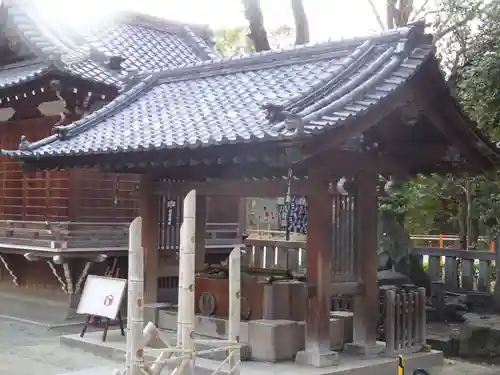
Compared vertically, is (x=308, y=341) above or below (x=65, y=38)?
below

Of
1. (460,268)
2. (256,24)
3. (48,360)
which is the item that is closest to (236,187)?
(48,360)

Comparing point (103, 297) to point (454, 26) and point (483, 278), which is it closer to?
point (483, 278)

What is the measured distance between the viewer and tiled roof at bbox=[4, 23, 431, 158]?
8.40m

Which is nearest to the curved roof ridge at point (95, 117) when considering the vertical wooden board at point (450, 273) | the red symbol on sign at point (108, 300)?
the red symbol on sign at point (108, 300)

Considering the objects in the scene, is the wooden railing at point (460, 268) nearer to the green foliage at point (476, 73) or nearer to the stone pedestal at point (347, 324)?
the green foliage at point (476, 73)

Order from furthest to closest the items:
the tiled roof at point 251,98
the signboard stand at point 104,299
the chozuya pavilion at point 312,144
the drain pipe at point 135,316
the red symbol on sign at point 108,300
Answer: the red symbol on sign at point 108,300 → the signboard stand at point 104,299 → the chozuya pavilion at point 312,144 → the tiled roof at point 251,98 → the drain pipe at point 135,316

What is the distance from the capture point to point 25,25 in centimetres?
1695

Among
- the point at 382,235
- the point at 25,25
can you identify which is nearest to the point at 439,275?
the point at 382,235

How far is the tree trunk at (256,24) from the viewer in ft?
66.5

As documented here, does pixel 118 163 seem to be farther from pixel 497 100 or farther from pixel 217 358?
pixel 497 100

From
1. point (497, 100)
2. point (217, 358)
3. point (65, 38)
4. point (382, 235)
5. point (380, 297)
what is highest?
point (65, 38)

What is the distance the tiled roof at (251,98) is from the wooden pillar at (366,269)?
1582 millimetres

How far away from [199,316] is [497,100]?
703 cm

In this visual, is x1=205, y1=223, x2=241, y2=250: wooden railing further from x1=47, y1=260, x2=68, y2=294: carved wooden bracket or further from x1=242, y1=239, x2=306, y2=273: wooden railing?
x1=47, y1=260, x2=68, y2=294: carved wooden bracket
